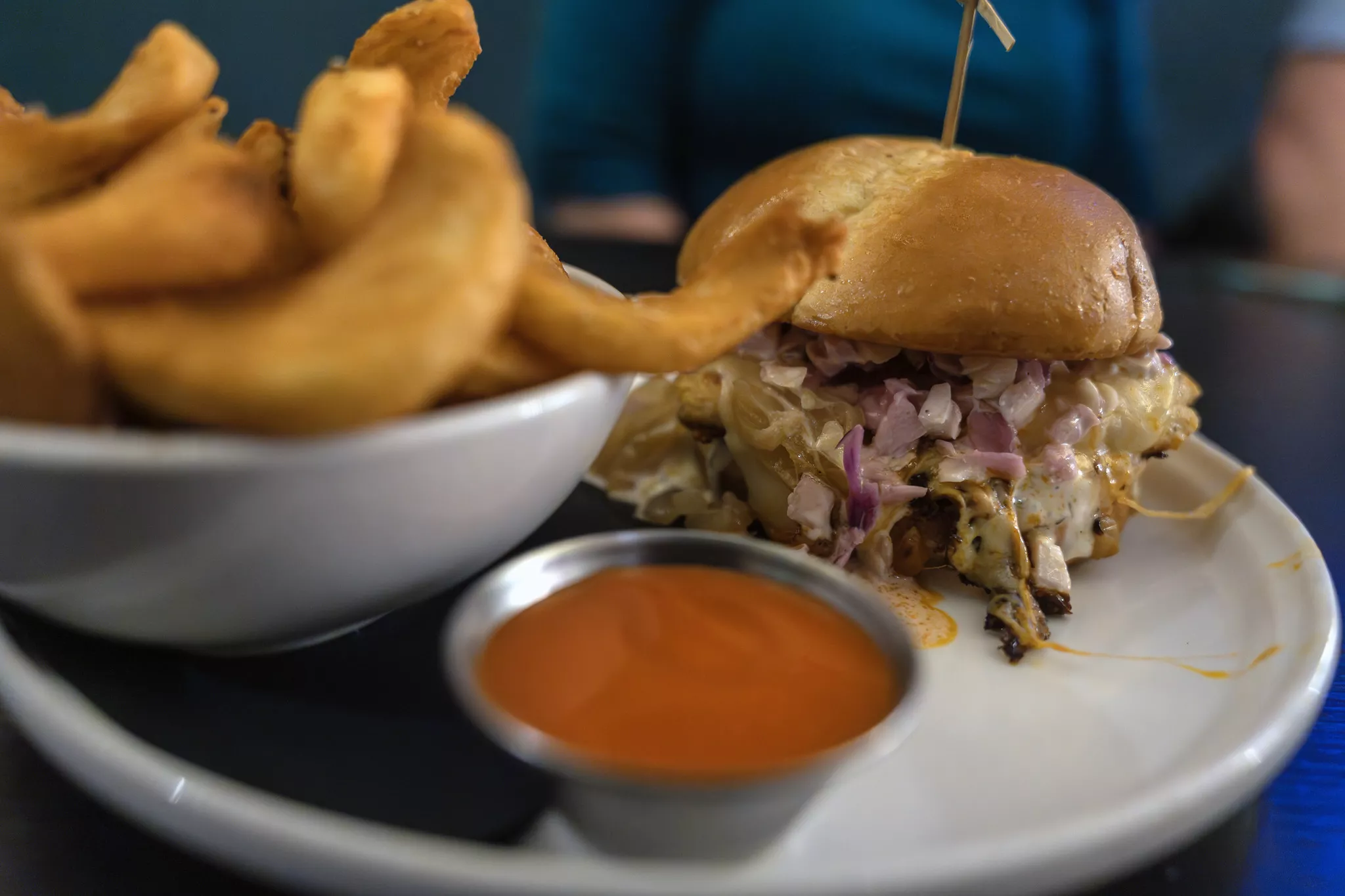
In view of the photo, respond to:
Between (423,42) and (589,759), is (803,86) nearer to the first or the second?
(423,42)

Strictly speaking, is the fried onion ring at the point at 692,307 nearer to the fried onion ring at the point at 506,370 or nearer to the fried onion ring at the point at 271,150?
the fried onion ring at the point at 506,370

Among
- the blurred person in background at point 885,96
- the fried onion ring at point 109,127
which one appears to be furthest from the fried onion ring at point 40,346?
the blurred person in background at point 885,96

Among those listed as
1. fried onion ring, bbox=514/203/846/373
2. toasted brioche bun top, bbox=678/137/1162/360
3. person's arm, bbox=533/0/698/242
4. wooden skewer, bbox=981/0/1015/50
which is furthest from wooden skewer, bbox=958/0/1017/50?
person's arm, bbox=533/0/698/242

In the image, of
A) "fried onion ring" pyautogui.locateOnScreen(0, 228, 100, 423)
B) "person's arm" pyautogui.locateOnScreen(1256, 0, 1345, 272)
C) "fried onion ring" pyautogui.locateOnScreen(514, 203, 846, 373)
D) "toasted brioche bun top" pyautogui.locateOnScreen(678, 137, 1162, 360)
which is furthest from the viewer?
"person's arm" pyautogui.locateOnScreen(1256, 0, 1345, 272)

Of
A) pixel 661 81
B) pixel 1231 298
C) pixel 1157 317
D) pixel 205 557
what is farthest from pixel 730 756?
pixel 661 81

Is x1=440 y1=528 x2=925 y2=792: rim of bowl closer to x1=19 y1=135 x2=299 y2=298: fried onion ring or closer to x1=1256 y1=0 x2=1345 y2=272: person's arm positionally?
x1=19 y1=135 x2=299 y2=298: fried onion ring

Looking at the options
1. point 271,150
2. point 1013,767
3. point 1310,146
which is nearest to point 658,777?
point 1013,767
